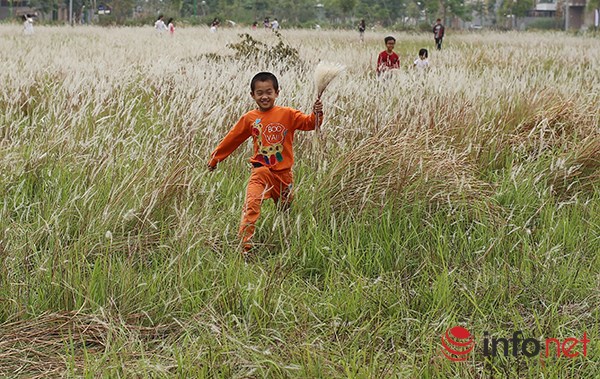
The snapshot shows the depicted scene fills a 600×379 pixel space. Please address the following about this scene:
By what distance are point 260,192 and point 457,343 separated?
1.44m

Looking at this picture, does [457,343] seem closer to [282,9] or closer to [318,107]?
[318,107]

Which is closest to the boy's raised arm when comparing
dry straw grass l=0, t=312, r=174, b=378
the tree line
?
dry straw grass l=0, t=312, r=174, b=378

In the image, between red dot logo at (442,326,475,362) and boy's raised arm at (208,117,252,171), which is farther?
boy's raised arm at (208,117,252,171)

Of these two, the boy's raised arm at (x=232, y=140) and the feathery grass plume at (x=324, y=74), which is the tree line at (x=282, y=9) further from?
the feathery grass plume at (x=324, y=74)

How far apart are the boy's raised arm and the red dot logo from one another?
1.69 meters

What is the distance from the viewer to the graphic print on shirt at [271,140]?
380cm

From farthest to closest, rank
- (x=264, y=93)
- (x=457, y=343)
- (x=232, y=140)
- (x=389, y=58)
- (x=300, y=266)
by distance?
(x=389, y=58) → (x=232, y=140) → (x=264, y=93) → (x=300, y=266) → (x=457, y=343)

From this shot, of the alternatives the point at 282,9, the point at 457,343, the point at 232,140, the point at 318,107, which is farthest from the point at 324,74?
the point at 282,9

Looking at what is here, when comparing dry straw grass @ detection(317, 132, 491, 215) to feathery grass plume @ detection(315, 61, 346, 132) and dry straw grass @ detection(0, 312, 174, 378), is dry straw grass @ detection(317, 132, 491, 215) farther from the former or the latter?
dry straw grass @ detection(0, 312, 174, 378)

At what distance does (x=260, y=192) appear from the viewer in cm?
368

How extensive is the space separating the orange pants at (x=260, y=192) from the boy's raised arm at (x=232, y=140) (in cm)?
19

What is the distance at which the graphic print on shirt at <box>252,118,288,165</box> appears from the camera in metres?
3.80

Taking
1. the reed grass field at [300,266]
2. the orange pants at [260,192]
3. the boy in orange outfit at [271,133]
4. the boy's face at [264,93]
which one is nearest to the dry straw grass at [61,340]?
the reed grass field at [300,266]

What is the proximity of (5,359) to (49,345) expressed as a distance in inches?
6.6
